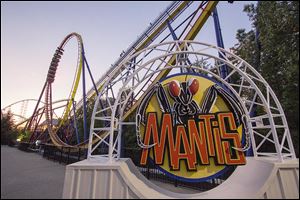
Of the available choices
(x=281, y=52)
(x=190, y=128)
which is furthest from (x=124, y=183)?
(x=281, y=52)

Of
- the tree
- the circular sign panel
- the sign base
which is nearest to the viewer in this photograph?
A: the sign base

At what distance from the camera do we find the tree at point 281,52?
9219mm

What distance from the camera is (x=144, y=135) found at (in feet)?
21.9

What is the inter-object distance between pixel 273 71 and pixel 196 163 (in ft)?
26.2

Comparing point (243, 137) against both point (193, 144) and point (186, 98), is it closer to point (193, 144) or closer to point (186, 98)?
point (193, 144)

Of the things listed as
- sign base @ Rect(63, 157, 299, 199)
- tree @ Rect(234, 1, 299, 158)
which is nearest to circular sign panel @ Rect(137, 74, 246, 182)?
sign base @ Rect(63, 157, 299, 199)

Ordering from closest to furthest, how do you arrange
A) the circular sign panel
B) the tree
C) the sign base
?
1. the sign base
2. the circular sign panel
3. the tree

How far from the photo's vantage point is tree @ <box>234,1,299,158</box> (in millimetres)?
9219

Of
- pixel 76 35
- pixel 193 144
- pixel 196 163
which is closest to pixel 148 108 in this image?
pixel 193 144

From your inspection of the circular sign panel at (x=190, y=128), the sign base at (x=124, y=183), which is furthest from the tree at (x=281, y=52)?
the sign base at (x=124, y=183)

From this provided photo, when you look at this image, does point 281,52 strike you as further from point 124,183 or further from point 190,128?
point 124,183

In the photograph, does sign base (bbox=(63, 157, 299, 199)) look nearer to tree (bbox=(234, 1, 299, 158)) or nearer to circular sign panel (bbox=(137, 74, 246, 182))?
circular sign panel (bbox=(137, 74, 246, 182))

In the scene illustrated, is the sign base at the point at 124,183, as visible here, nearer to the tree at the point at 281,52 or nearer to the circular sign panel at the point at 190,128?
the circular sign panel at the point at 190,128

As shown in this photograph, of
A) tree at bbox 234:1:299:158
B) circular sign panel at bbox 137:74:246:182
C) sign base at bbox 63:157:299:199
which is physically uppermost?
tree at bbox 234:1:299:158
